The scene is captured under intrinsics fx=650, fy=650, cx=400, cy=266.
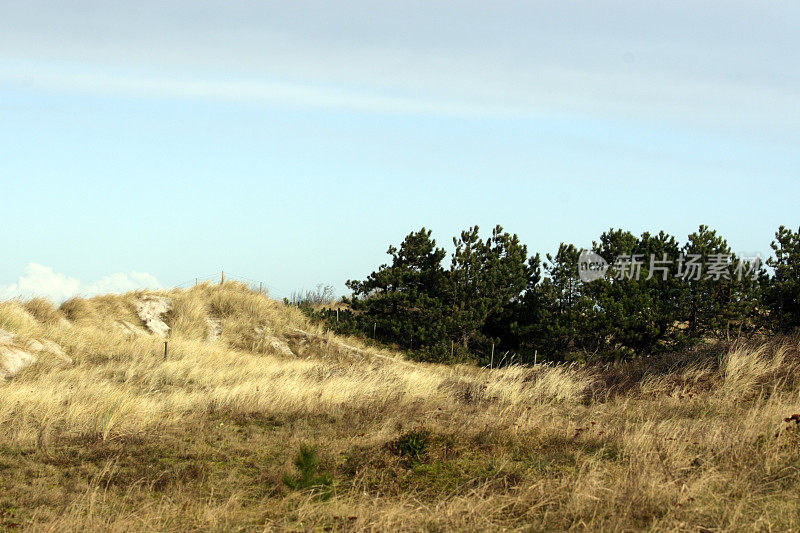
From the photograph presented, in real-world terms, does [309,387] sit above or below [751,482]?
below

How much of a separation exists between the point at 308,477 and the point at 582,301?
22012 mm

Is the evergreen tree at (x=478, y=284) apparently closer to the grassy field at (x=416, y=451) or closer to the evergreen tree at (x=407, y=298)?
the evergreen tree at (x=407, y=298)

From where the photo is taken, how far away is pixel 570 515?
5117 millimetres

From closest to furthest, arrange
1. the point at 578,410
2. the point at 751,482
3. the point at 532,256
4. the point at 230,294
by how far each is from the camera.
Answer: the point at 751,482 → the point at 578,410 → the point at 230,294 → the point at 532,256

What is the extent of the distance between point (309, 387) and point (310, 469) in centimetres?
490

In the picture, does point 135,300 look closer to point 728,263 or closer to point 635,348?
point 635,348

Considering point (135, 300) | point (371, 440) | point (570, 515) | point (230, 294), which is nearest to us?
point (570, 515)

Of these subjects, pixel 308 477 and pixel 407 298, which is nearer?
pixel 308 477

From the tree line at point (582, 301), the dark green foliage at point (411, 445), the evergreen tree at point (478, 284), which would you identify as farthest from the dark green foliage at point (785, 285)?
the dark green foliage at point (411, 445)

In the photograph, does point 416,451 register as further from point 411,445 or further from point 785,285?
point 785,285

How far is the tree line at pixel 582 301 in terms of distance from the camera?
2638 cm

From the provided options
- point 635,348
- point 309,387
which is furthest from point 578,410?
point 635,348

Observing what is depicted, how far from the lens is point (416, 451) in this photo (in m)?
6.78

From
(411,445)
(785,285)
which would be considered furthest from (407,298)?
(411,445)
